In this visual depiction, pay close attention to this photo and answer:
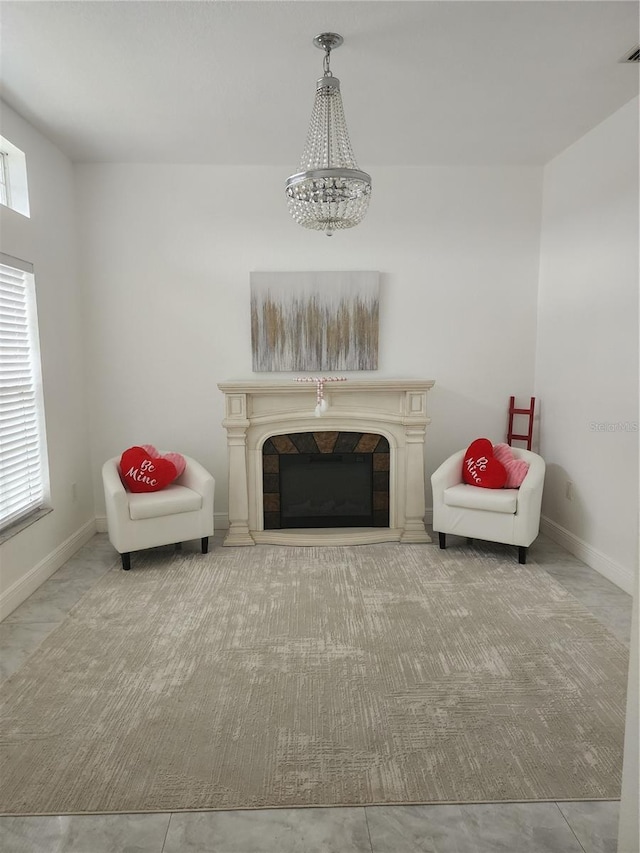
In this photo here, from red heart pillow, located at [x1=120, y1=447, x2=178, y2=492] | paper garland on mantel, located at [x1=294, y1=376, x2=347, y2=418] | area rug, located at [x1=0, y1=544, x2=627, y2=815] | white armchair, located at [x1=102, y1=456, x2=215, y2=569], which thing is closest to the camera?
area rug, located at [x1=0, y1=544, x2=627, y2=815]

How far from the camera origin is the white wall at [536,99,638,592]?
3451mm

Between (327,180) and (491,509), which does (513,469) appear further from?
(327,180)

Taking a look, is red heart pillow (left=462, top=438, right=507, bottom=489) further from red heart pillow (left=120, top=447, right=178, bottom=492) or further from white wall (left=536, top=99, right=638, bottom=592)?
red heart pillow (left=120, top=447, right=178, bottom=492)

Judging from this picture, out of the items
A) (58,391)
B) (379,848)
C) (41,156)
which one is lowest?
(379,848)

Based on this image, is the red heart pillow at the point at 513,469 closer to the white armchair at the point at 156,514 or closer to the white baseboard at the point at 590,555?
the white baseboard at the point at 590,555

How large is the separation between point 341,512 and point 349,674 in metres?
2.06

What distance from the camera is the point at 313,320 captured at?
4605 mm

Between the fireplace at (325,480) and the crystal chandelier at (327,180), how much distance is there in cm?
206

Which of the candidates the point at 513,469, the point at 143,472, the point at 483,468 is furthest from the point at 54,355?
the point at 513,469

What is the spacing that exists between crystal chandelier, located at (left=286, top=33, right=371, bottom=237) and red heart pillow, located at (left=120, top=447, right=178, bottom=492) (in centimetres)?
212

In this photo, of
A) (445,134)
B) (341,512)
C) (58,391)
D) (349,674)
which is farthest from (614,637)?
(58,391)

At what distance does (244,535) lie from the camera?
4363mm

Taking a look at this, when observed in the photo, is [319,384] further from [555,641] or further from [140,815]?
[140,815]

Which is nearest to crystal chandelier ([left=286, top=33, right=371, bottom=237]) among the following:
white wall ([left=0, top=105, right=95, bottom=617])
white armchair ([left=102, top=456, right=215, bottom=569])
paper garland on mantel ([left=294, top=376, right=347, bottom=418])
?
paper garland on mantel ([left=294, top=376, right=347, bottom=418])
